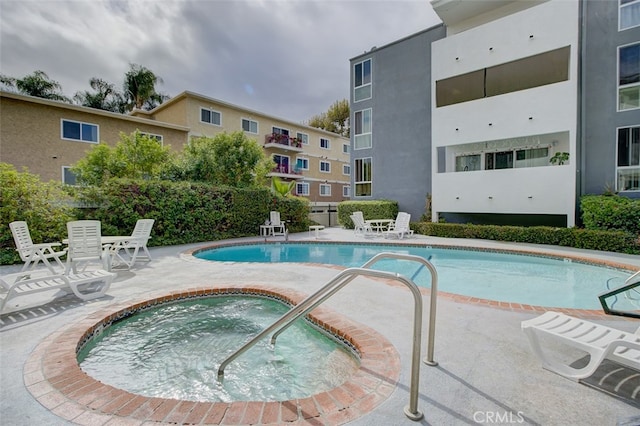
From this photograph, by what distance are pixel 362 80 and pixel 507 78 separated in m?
8.81

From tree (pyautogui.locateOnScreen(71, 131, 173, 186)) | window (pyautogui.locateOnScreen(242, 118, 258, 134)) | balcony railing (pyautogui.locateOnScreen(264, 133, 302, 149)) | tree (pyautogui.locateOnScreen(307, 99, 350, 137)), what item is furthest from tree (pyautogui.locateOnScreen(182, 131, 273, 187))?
tree (pyautogui.locateOnScreen(307, 99, 350, 137))

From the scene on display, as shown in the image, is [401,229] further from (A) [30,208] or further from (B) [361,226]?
(A) [30,208]

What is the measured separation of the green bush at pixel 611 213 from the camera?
995 centimetres

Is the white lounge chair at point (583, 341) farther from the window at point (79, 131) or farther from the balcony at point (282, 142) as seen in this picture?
the balcony at point (282, 142)

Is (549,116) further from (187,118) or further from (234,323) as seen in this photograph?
(187,118)

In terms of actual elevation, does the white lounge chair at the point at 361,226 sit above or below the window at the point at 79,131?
below

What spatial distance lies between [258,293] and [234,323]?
1053mm

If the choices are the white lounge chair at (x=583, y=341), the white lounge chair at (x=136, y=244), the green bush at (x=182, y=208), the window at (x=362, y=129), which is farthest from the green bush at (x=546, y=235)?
the white lounge chair at (x=136, y=244)

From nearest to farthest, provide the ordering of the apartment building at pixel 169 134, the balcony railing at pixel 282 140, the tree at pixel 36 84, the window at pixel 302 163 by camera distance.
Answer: the apartment building at pixel 169 134 → the tree at pixel 36 84 → the balcony railing at pixel 282 140 → the window at pixel 302 163

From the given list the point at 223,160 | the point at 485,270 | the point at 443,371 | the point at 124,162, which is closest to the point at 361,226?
the point at 485,270

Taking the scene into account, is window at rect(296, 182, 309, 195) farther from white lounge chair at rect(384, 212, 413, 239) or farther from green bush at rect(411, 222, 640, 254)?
white lounge chair at rect(384, 212, 413, 239)

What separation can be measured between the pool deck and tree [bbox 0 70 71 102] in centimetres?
3001

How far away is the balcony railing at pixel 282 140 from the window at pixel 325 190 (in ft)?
17.9

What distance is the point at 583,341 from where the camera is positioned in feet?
8.73
